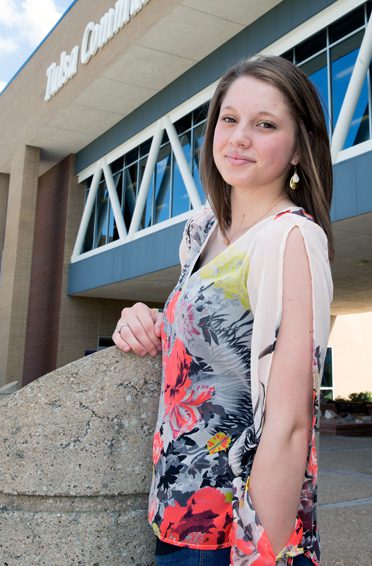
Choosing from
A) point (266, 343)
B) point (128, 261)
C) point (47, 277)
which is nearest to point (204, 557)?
point (266, 343)

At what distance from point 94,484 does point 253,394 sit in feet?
2.36

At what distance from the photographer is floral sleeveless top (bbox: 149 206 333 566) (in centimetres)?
114

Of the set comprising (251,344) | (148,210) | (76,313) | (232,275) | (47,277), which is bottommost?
(251,344)

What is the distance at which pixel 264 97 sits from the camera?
1.44 meters

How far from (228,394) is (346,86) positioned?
12315 millimetres

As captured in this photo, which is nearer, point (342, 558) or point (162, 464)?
point (162, 464)

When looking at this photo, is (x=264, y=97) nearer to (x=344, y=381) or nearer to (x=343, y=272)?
(x=343, y=272)

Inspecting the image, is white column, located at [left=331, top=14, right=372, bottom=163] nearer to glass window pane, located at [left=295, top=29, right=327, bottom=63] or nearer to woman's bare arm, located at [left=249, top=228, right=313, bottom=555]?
glass window pane, located at [left=295, top=29, right=327, bottom=63]

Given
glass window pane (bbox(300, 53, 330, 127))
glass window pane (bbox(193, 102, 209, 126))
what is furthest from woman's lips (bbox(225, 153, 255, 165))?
glass window pane (bbox(193, 102, 209, 126))

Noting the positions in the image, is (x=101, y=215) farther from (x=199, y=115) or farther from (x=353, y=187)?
(x=353, y=187)

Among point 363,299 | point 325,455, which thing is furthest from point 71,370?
point 363,299

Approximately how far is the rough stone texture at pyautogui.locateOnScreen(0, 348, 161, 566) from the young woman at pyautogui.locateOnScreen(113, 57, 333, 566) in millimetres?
197

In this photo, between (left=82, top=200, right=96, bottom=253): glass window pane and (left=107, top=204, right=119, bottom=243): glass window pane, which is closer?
(left=107, top=204, right=119, bottom=243): glass window pane

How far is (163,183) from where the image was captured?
60.0ft
